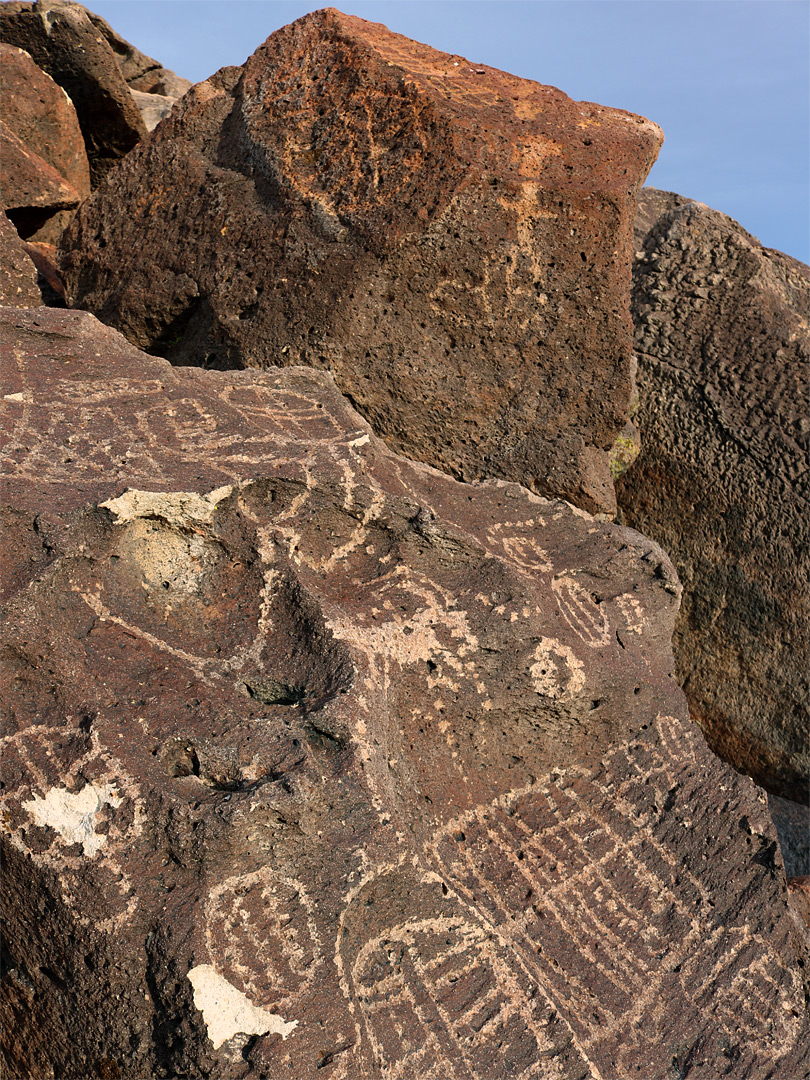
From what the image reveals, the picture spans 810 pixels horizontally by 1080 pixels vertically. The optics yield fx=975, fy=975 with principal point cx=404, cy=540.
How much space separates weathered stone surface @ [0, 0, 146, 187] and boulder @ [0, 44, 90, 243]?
44cm

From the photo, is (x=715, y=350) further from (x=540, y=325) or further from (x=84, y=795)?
(x=84, y=795)

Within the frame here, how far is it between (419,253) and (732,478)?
1.64 metres

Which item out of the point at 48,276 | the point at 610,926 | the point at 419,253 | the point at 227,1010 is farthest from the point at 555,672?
the point at 48,276

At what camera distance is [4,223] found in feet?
12.5

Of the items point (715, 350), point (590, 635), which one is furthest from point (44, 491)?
point (715, 350)

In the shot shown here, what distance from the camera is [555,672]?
2.70 meters

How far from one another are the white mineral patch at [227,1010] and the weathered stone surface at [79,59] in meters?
5.46

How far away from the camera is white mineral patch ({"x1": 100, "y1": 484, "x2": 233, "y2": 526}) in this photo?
2334 millimetres

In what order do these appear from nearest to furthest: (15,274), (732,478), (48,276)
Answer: (15,274)
(732,478)
(48,276)

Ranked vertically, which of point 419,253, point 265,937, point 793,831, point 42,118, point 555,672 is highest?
point 419,253

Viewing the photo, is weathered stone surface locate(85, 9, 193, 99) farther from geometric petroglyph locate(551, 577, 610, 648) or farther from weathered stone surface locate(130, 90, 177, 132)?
geometric petroglyph locate(551, 577, 610, 648)

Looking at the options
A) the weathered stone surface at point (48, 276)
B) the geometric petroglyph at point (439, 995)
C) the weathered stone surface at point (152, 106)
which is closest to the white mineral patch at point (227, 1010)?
the geometric petroglyph at point (439, 995)

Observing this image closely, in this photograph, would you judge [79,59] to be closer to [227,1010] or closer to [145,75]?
[145,75]

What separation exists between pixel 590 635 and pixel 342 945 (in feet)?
4.06
